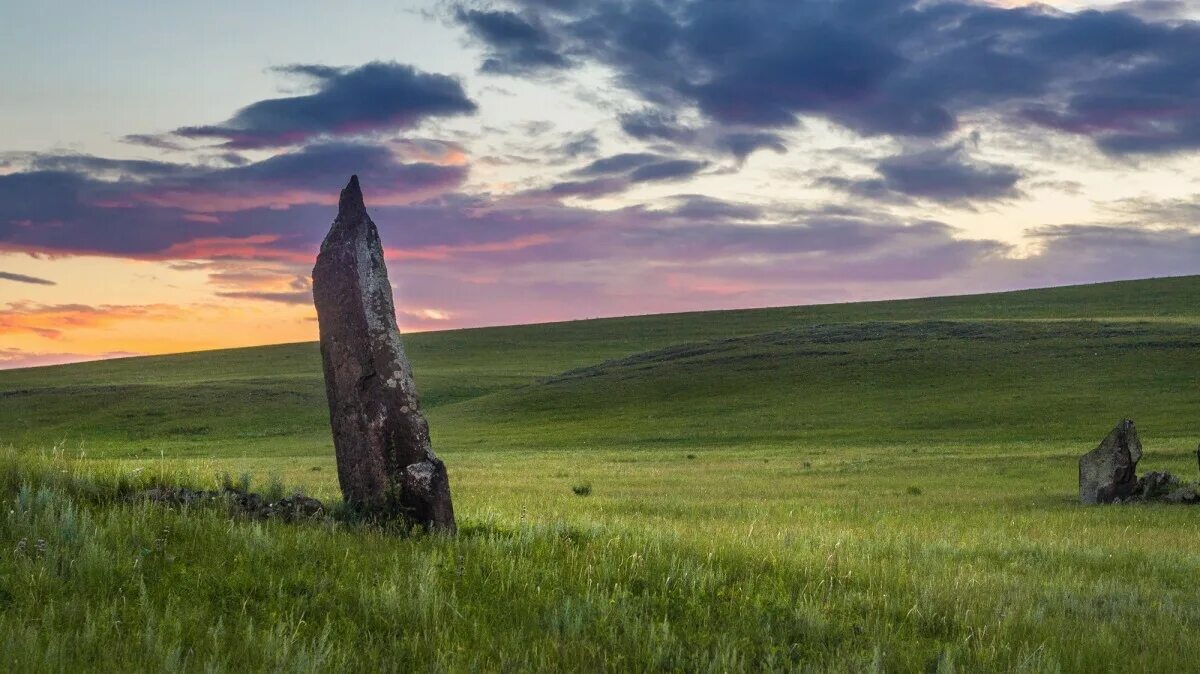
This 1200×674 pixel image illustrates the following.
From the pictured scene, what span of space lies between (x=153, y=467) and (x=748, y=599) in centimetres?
757

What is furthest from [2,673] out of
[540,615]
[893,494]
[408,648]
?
[893,494]

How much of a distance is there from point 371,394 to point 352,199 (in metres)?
3.00

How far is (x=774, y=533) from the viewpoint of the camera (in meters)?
14.8

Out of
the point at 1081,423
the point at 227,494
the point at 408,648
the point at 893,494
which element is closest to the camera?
the point at 408,648

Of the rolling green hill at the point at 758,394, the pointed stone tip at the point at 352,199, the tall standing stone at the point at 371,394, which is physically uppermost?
the pointed stone tip at the point at 352,199

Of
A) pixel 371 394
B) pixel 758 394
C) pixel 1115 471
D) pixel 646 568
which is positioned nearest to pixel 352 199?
pixel 371 394

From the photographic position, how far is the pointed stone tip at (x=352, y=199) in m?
13.0

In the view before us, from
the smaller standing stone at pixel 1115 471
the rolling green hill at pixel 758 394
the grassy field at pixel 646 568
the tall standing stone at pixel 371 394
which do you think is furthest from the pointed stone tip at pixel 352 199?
the rolling green hill at pixel 758 394

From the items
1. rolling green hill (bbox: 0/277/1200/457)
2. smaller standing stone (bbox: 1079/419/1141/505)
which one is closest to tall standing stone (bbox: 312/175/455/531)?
smaller standing stone (bbox: 1079/419/1141/505)

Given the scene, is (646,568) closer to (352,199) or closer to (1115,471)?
(352,199)

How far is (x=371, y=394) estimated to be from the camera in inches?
452

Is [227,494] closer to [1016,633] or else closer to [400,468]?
[400,468]

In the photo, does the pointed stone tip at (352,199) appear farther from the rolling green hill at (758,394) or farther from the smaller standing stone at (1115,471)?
the rolling green hill at (758,394)

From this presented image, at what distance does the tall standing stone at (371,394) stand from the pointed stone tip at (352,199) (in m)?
0.35
